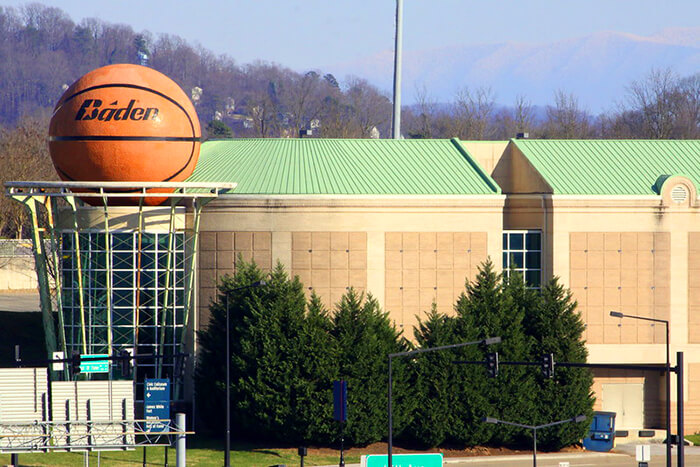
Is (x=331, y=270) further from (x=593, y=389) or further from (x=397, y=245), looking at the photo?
(x=593, y=389)

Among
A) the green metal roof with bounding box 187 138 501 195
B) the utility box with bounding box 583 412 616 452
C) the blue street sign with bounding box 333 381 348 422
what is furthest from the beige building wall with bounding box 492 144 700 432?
the blue street sign with bounding box 333 381 348 422

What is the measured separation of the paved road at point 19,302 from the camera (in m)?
93.9

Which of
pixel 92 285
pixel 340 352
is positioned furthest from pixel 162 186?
pixel 340 352

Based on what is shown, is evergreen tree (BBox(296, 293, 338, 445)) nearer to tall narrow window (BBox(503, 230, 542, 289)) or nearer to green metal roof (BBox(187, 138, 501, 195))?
green metal roof (BBox(187, 138, 501, 195))

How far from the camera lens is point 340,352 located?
56.6 meters

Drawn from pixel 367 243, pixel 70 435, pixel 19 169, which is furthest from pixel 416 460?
pixel 19 169

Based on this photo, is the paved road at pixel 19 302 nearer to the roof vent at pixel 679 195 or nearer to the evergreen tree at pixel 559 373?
the evergreen tree at pixel 559 373

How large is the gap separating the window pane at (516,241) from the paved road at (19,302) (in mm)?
43618

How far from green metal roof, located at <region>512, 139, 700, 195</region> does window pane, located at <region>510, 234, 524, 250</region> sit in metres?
3.22

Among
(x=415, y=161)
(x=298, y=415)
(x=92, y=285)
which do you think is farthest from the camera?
(x=415, y=161)

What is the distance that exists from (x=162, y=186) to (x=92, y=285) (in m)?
6.53

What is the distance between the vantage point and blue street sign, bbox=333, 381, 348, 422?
2108 inches

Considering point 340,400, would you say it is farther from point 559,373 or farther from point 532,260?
point 532,260

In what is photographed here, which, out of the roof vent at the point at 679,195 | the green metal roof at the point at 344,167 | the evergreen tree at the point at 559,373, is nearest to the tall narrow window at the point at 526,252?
the green metal roof at the point at 344,167
